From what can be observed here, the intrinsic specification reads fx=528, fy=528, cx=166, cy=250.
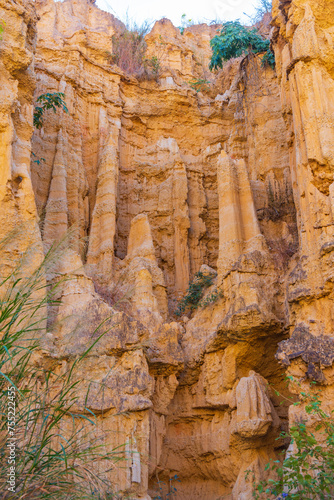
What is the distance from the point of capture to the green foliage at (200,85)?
24609 mm

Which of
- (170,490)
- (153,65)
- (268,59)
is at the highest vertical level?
(153,65)

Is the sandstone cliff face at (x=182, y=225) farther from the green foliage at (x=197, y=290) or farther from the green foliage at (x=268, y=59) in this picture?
the green foliage at (x=197, y=290)

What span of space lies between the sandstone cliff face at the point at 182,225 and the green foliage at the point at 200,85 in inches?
43.1

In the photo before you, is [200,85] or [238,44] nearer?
[238,44]

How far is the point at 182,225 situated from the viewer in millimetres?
A: 19891

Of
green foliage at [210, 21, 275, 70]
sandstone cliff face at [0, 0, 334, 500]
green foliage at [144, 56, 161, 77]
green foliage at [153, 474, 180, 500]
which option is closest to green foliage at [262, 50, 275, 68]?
green foliage at [210, 21, 275, 70]

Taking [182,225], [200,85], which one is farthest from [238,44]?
[182,225]

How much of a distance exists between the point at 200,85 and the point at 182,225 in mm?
8509

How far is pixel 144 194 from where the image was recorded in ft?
70.1

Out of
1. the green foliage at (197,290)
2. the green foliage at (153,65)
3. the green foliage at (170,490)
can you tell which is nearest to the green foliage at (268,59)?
the green foliage at (153,65)

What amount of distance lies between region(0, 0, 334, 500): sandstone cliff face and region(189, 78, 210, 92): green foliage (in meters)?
1.09

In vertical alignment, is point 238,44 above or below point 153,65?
below

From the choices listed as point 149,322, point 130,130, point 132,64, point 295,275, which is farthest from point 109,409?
point 132,64

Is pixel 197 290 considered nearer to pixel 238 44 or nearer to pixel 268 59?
pixel 268 59
